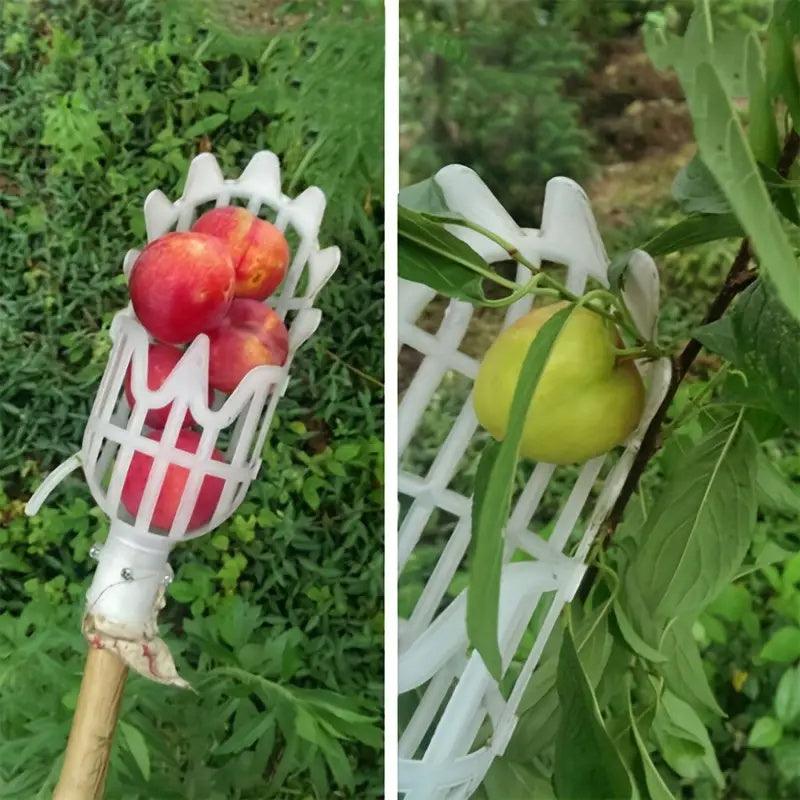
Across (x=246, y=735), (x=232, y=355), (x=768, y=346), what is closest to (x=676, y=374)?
(x=768, y=346)

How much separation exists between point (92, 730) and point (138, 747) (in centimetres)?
4

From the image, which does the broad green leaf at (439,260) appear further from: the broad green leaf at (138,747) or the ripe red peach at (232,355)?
the broad green leaf at (138,747)

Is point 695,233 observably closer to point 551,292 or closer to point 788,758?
point 551,292

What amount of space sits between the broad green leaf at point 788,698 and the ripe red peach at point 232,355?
0.46 m

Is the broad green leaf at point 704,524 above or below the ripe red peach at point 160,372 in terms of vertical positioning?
above

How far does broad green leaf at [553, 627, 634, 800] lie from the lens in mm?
570

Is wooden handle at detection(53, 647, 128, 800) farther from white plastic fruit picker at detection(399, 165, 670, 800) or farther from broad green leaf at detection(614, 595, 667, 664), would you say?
broad green leaf at detection(614, 595, 667, 664)

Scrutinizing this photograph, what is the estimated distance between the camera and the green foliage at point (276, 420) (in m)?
0.65

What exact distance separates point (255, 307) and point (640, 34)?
0.35 metres

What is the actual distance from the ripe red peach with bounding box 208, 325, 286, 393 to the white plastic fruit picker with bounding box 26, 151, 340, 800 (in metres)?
0.01

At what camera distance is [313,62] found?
0.66m

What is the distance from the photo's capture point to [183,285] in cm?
59

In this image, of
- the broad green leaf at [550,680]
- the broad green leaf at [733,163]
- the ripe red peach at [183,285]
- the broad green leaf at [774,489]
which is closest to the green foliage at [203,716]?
the broad green leaf at [550,680]

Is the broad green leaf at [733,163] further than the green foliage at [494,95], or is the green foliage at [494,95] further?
the green foliage at [494,95]
